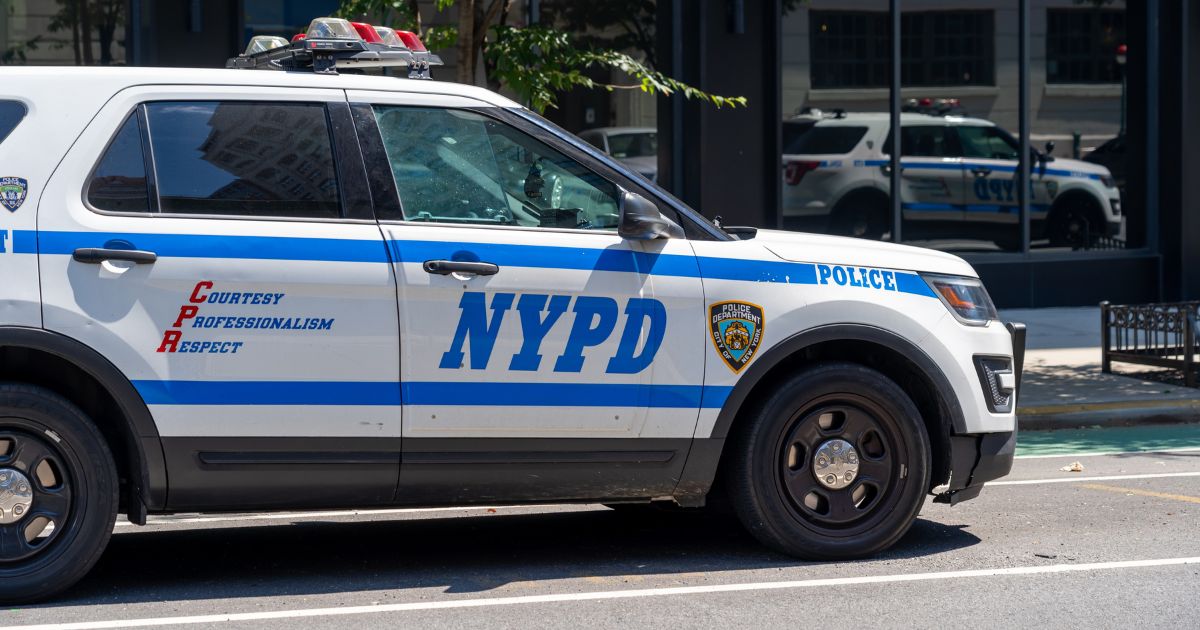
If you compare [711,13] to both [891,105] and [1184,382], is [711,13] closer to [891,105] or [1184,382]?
[891,105]

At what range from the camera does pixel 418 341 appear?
17.5 feet

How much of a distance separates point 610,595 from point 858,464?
3.85 feet

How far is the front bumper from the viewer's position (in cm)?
602

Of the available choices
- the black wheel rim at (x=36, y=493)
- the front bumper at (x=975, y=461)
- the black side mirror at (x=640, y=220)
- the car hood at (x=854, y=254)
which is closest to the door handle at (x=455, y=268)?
the black side mirror at (x=640, y=220)

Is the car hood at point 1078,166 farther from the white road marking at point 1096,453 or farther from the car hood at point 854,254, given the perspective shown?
the car hood at point 854,254

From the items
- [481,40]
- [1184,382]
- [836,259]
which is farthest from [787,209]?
[836,259]

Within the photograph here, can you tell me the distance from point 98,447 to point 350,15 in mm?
5676

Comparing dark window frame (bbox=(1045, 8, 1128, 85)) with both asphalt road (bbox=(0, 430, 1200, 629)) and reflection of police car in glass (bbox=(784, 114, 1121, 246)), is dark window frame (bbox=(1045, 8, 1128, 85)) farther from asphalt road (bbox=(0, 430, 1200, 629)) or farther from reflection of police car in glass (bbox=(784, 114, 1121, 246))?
asphalt road (bbox=(0, 430, 1200, 629))

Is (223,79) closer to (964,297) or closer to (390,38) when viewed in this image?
(390,38)

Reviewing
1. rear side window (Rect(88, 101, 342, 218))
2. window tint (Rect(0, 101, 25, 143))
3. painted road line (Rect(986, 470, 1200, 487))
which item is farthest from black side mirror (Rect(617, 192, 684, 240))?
painted road line (Rect(986, 470, 1200, 487))

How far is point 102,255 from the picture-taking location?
201 inches

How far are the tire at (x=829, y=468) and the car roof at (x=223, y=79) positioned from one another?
1640 mm

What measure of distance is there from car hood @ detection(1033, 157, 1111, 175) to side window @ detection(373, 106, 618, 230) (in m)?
11.5

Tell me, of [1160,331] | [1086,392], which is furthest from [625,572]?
[1160,331]
